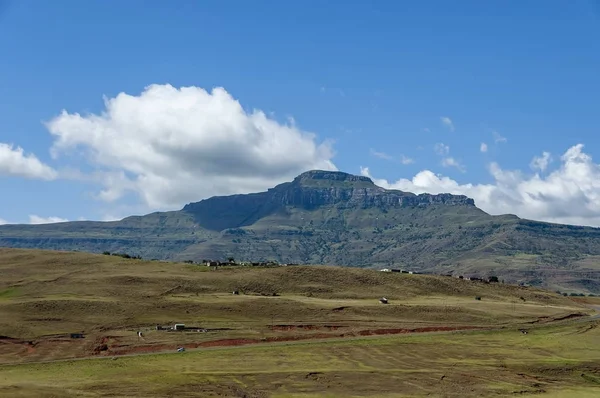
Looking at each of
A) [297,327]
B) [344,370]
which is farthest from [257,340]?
[344,370]

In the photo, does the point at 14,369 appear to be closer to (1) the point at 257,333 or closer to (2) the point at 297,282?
(1) the point at 257,333

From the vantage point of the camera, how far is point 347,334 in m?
126

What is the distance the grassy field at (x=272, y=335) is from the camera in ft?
288

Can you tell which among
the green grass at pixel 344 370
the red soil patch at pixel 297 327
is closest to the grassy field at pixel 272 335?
the green grass at pixel 344 370

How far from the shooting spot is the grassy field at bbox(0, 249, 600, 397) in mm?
87875

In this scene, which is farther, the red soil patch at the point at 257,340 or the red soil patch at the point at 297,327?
the red soil patch at the point at 297,327

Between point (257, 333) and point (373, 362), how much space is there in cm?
2845

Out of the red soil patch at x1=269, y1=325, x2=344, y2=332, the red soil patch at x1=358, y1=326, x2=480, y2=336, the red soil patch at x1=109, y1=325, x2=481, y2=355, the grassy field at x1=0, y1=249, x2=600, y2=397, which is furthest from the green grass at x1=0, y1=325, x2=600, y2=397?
the red soil patch at x1=269, y1=325, x2=344, y2=332

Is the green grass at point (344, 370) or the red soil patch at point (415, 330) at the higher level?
the red soil patch at point (415, 330)

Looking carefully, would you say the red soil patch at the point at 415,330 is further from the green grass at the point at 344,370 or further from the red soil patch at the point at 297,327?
the green grass at the point at 344,370

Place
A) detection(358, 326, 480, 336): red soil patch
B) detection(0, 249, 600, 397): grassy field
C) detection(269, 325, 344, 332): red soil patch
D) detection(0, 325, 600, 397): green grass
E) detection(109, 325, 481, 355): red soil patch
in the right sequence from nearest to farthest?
detection(0, 325, 600, 397): green grass < detection(0, 249, 600, 397): grassy field < detection(109, 325, 481, 355): red soil patch < detection(358, 326, 480, 336): red soil patch < detection(269, 325, 344, 332): red soil patch

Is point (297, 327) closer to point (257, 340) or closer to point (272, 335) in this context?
point (272, 335)

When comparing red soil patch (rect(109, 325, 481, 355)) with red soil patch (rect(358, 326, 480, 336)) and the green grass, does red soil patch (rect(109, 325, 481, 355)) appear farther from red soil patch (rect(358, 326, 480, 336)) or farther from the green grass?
the green grass

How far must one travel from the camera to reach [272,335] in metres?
124
